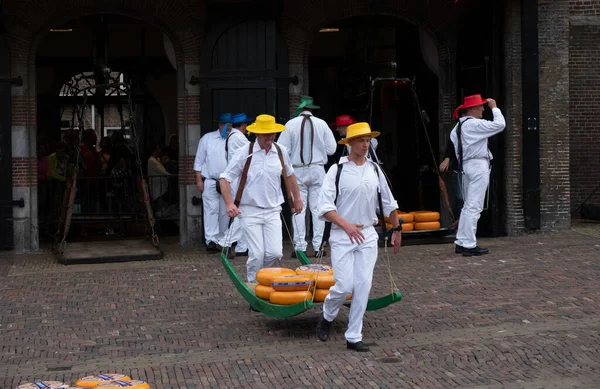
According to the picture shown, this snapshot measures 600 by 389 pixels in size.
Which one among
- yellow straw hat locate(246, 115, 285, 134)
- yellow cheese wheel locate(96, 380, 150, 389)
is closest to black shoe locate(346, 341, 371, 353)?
yellow cheese wheel locate(96, 380, 150, 389)

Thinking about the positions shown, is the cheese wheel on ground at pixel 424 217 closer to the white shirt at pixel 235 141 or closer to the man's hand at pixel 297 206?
the white shirt at pixel 235 141

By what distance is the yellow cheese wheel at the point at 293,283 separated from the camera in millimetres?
9281

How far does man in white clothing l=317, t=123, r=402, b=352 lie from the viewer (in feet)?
28.6

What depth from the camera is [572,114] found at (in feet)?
59.6

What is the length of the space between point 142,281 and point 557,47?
24.5ft

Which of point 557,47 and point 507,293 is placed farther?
point 557,47

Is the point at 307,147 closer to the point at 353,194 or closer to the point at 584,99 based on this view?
the point at 353,194

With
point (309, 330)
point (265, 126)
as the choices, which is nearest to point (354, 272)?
point (309, 330)

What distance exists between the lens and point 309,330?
31.5ft

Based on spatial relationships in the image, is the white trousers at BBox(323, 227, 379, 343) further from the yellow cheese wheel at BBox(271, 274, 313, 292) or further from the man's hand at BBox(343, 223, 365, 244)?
the yellow cheese wheel at BBox(271, 274, 313, 292)

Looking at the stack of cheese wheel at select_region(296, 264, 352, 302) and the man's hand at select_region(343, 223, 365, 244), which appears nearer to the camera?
the man's hand at select_region(343, 223, 365, 244)

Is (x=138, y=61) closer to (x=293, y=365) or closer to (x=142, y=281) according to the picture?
(x=142, y=281)

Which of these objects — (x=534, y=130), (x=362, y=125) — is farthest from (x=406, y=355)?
(x=534, y=130)

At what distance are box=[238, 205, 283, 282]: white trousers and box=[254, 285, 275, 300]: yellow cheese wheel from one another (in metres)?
0.66
